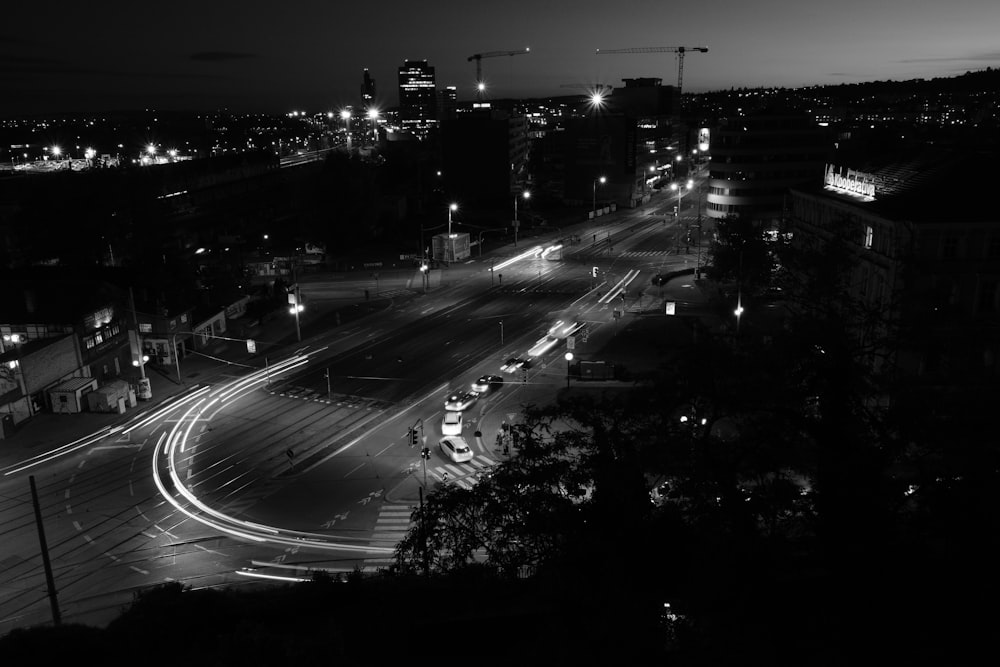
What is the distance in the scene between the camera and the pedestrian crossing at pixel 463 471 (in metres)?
28.0

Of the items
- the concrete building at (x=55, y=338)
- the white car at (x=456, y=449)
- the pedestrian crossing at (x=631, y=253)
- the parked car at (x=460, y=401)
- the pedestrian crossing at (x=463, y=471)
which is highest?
the concrete building at (x=55, y=338)

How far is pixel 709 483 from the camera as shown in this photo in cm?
1216

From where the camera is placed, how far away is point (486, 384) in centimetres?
3631

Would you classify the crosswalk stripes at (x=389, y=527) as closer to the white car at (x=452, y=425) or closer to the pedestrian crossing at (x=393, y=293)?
the white car at (x=452, y=425)

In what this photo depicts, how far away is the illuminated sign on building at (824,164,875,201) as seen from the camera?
1578 inches

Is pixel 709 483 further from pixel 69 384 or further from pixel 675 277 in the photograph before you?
pixel 675 277

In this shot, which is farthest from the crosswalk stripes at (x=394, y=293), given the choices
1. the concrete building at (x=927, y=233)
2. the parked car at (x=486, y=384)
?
the concrete building at (x=927, y=233)

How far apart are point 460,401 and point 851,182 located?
91.0ft

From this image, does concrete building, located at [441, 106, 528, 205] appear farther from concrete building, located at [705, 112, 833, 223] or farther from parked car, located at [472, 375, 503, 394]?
parked car, located at [472, 375, 503, 394]

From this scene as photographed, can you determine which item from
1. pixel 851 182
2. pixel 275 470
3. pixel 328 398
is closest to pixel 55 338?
pixel 328 398

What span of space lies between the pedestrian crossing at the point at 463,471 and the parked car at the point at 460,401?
13.8 feet

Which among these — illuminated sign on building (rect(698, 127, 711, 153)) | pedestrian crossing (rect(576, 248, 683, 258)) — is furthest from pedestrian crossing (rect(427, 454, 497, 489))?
illuminated sign on building (rect(698, 127, 711, 153))

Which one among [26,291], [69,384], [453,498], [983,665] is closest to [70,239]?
[26,291]

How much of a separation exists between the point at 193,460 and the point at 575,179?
91876mm
